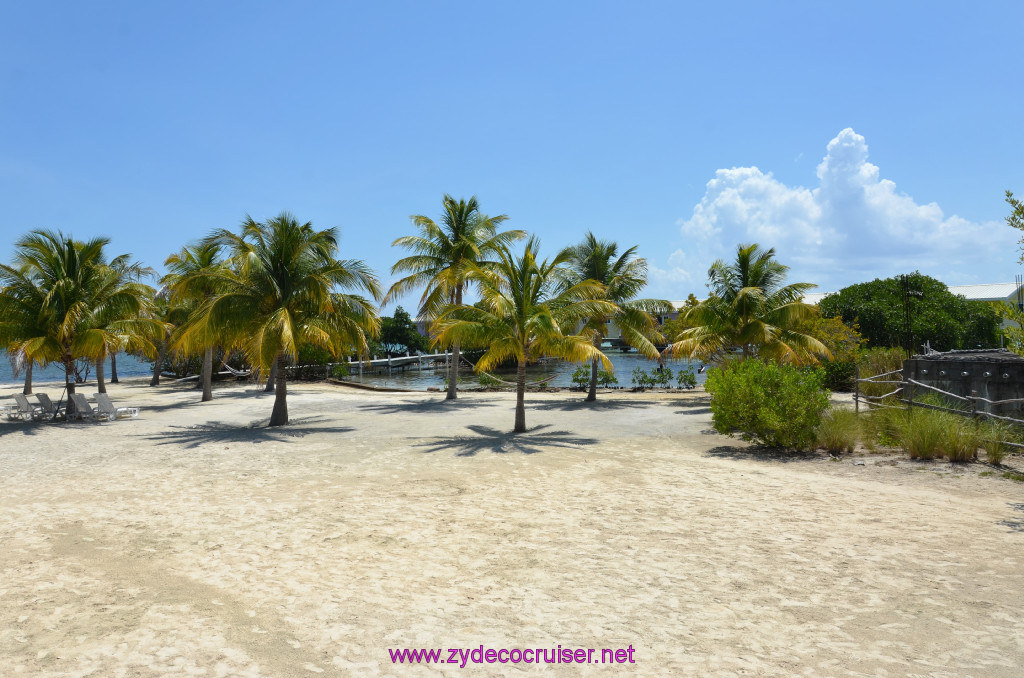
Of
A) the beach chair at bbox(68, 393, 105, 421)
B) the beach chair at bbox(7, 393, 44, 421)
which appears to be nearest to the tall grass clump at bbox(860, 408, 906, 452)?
the beach chair at bbox(68, 393, 105, 421)

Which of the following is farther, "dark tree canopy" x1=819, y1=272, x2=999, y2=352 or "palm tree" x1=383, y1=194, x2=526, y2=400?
"dark tree canopy" x1=819, y1=272, x2=999, y2=352

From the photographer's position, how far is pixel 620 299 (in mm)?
23109

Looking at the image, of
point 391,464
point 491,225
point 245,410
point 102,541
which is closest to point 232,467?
point 391,464

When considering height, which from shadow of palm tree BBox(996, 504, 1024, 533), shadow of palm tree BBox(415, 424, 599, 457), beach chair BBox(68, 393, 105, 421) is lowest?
shadow of palm tree BBox(996, 504, 1024, 533)

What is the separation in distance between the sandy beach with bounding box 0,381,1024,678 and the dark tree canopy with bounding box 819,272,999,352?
30585 mm

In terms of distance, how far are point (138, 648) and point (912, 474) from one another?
35.0 feet

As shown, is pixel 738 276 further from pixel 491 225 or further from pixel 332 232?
pixel 332 232

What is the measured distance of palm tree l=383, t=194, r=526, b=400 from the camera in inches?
921

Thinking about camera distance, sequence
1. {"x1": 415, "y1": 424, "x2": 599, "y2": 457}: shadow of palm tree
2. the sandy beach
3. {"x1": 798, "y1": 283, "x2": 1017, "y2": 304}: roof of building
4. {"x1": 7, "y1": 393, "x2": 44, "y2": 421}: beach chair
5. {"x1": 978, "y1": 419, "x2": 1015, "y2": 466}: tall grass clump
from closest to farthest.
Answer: the sandy beach < {"x1": 978, "y1": 419, "x2": 1015, "y2": 466}: tall grass clump < {"x1": 415, "y1": 424, "x2": 599, "y2": 457}: shadow of palm tree < {"x1": 7, "y1": 393, "x2": 44, "y2": 421}: beach chair < {"x1": 798, "y1": 283, "x2": 1017, "y2": 304}: roof of building

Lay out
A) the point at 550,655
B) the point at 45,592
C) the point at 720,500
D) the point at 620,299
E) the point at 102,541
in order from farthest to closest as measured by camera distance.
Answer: the point at 620,299 → the point at 720,500 → the point at 102,541 → the point at 45,592 → the point at 550,655

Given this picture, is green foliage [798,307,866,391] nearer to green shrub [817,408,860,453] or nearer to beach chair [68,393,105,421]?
green shrub [817,408,860,453]

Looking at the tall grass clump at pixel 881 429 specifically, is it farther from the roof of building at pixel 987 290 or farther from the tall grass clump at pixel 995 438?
the roof of building at pixel 987 290

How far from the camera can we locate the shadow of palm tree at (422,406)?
63.9ft

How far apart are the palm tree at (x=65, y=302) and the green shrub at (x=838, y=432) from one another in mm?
17648
